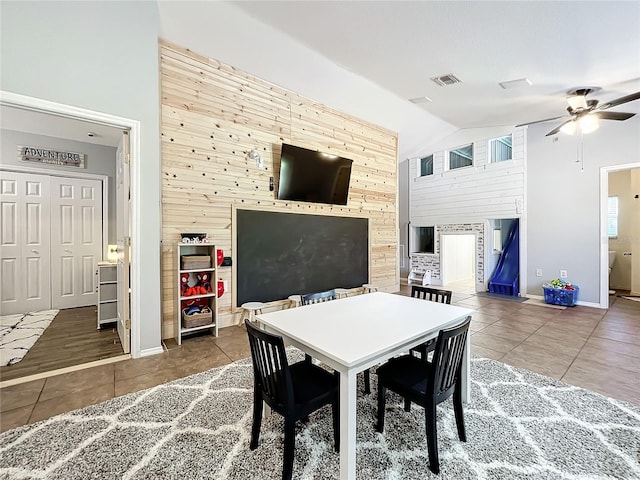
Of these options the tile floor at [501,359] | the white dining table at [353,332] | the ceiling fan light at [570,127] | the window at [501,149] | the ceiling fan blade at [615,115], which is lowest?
the tile floor at [501,359]

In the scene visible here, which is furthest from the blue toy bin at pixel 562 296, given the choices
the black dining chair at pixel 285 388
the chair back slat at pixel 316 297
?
the black dining chair at pixel 285 388

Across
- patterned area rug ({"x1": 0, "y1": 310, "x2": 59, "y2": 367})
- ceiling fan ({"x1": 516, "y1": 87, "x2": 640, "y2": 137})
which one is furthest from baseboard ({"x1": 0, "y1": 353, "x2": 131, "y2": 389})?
ceiling fan ({"x1": 516, "y1": 87, "x2": 640, "y2": 137})

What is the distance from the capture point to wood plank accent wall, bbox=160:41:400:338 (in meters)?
3.37

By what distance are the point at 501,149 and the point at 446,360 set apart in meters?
6.49

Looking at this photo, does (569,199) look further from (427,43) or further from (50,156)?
(50,156)

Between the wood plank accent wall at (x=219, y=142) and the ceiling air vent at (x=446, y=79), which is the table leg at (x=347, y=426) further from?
the ceiling air vent at (x=446, y=79)

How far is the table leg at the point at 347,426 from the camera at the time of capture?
127 centimetres

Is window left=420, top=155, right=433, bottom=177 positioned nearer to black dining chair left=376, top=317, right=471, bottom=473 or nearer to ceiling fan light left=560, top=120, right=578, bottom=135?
ceiling fan light left=560, top=120, right=578, bottom=135

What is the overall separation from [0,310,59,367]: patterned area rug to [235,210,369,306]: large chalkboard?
225cm

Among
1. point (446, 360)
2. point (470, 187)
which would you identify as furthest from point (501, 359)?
point (470, 187)

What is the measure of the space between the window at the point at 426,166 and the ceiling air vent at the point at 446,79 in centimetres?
362

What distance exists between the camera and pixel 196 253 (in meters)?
3.57

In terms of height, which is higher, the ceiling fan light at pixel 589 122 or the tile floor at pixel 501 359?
the ceiling fan light at pixel 589 122

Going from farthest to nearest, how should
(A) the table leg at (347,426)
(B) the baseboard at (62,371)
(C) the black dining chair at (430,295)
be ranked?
1. (B) the baseboard at (62,371)
2. (C) the black dining chair at (430,295)
3. (A) the table leg at (347,426)
